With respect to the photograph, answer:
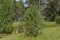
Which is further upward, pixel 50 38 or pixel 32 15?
pixel 32 15

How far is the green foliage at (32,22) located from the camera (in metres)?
19.0

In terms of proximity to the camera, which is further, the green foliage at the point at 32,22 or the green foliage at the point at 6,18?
the green foliage at the point at 6,18

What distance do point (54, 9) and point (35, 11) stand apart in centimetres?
2537

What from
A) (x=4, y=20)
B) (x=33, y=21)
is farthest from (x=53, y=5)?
(x=33, y=21)

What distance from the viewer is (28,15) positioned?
1961 cm

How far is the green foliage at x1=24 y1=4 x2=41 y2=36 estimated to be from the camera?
62.2 feet

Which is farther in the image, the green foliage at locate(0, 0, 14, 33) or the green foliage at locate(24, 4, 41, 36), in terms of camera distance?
the green foliage at locate(0, 0, 14, 33)

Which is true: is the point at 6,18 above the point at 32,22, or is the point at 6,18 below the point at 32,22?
A: above

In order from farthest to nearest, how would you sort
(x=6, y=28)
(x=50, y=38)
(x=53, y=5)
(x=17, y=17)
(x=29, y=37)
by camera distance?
(x=17, y=17) → (x=53, y=5) → (x=6, y=28) → (x=29, y=37) → (x=50, y=38)

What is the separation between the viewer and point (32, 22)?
19094mm

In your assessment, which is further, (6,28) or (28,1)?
(28,1)

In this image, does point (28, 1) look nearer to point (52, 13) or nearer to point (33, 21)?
point (52, 13)

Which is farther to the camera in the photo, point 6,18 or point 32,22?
point 6,18

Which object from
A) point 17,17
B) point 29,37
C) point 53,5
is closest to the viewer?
point 29,37
